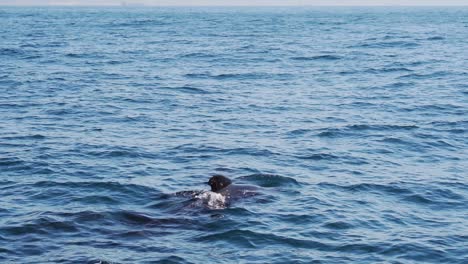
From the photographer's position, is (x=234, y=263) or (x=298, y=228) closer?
(x=234, y=263)

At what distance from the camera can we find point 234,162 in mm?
24781

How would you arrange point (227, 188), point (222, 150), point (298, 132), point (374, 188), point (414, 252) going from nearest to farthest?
point (414, 252) < point (227, 188) < point (374, 188) < point (222, 150) < point (298, 132)

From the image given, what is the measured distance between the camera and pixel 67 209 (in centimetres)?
1969

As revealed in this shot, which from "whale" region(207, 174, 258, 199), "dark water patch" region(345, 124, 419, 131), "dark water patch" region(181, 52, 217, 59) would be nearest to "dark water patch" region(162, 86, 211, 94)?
"dark water patch" region(345, 124, 419, 131)

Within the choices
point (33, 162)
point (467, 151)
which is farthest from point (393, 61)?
point (33, 162)

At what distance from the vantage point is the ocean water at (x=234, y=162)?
56.7ft

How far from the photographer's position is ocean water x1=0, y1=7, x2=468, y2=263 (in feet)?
56.7

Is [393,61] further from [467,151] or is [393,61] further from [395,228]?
[395,228]

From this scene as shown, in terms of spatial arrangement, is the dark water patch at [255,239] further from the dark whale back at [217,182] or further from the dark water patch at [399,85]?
the dark water patch at [399,85]

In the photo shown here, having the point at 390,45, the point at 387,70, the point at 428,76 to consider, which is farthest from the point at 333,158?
the point at 390,45

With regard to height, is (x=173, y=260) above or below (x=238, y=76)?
above

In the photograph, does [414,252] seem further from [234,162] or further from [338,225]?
[234,162]

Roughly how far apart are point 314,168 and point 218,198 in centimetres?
551

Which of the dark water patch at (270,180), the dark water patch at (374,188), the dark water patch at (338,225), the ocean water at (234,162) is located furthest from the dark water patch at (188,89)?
the dark water patch at (338,225)
